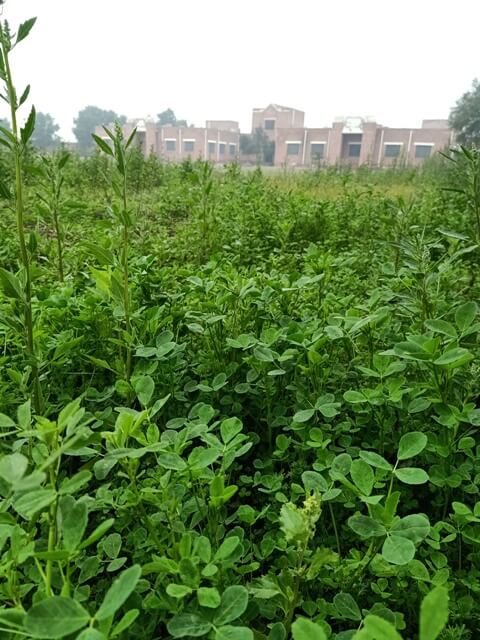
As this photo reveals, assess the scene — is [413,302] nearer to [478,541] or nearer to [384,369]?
[384,369]

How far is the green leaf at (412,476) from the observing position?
2.83ft

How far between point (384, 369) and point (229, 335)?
21.1 inches

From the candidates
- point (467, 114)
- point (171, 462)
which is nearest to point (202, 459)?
point (171, 462)

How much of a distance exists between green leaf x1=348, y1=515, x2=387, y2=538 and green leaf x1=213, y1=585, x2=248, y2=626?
231 mm

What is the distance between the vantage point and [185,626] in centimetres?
67

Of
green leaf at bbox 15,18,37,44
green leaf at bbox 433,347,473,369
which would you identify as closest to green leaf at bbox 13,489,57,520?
green leaf at bbox 433,347,473,369

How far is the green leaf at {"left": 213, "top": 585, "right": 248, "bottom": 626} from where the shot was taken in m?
0.66

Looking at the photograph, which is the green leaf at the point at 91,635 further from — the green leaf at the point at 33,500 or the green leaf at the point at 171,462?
the green leaf at the point at 171,462

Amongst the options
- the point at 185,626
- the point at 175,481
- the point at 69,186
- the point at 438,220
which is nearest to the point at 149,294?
the point at 175,481

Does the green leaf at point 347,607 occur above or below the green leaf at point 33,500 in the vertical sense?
below

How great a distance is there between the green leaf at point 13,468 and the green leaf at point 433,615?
0.45 metres

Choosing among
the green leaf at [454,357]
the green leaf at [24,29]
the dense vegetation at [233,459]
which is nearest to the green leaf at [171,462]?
the dense vegetation at [233,459]

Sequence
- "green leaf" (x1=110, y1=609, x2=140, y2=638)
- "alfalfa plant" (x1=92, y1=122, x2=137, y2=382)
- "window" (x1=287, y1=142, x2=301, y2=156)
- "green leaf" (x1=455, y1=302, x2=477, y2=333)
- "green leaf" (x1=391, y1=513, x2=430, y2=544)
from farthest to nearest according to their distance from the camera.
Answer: "window" (x1=287, y1=142, x2=301, y2=156)
"alfalfa plant" (x1=92, y1=122, x2=137, y2=382)
"green leaf" (x1=455, y1=302, x2=477, y2=333)
"green leaf" (x1=391, y1=513, x2=430, y2=544)
"green leaf" (x1=110, y1=609, x2=140, y2=638)

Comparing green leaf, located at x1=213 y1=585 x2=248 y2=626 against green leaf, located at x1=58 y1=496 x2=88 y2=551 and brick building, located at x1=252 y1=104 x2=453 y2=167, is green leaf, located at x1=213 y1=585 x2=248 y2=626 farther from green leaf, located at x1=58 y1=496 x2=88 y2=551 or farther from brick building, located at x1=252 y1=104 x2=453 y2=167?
brick building, located at x1=252 y1=104 x2=453 y2=167
